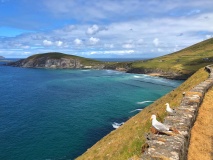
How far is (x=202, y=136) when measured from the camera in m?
19.2

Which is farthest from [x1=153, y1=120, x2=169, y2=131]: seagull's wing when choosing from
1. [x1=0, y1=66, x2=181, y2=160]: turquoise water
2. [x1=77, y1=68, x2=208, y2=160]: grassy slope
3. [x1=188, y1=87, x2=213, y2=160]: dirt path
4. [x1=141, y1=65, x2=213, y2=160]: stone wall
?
[x1=0, y1=66, x2=181, y2=160]: turquoise water

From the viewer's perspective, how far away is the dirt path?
54.2ft

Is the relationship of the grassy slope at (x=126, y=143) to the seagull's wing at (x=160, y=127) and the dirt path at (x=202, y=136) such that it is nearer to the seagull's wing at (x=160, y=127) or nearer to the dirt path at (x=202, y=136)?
the seagull's wing at (x=160, y=127)

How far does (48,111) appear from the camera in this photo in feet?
259

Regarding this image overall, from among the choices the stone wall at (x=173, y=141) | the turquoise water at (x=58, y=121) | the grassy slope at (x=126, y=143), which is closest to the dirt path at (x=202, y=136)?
the stone wall at (x=173, y=141)

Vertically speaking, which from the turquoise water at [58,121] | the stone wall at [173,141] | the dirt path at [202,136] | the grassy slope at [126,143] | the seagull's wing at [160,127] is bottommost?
the turquoise water at [58,121]

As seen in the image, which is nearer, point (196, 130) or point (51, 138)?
point (196, 130)

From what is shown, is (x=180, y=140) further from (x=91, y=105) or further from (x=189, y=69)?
(x=189, y=69)

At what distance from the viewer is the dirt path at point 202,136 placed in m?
16.5

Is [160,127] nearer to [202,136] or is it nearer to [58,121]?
[202,136]

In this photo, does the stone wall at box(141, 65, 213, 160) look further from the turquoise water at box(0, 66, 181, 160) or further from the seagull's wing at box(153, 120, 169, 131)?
the turquoise water at box(0, 66, 181, 160)

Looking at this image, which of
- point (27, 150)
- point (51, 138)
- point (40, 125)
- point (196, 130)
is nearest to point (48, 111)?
point (40, 125)

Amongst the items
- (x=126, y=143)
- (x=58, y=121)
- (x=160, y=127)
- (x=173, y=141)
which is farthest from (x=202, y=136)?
(x=58, y=121)

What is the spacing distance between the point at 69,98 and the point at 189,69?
118277 mm
